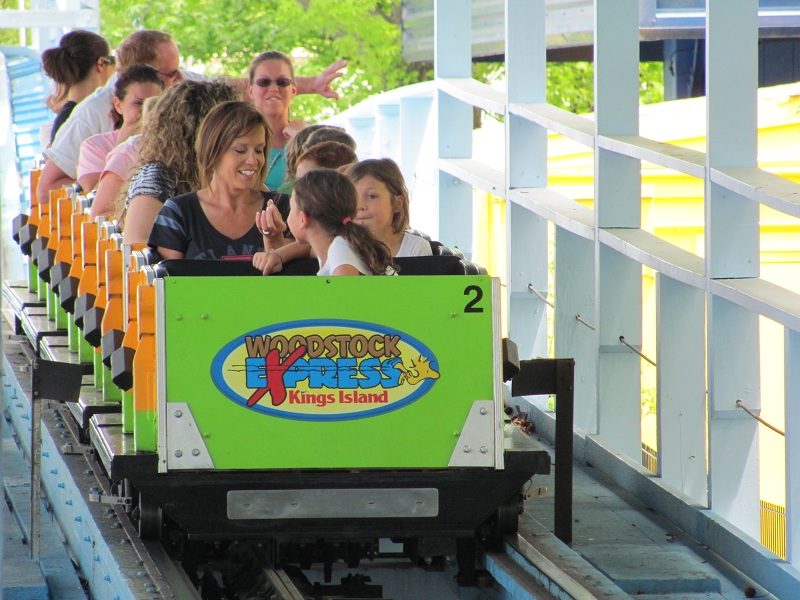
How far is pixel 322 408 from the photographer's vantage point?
400 centimetres

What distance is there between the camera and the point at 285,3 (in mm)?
24344

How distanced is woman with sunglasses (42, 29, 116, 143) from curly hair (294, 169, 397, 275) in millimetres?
4007

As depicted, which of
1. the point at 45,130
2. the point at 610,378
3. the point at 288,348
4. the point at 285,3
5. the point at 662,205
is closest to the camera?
the point at 288,348

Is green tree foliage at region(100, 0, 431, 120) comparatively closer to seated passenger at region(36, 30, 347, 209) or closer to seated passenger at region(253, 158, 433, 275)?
seated passenger at region(36, 30, 347, 209)

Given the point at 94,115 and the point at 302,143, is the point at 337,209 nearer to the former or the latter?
the point at 302,143

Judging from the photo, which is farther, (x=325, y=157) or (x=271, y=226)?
(x=325, y=157)

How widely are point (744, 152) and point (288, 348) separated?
1.75m

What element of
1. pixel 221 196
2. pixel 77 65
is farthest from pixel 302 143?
pixel 77 65

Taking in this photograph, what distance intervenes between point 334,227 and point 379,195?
0.62 m

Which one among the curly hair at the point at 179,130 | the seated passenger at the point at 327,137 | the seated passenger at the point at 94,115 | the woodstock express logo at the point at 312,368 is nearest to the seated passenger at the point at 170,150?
the curly hair at the point at 179,130

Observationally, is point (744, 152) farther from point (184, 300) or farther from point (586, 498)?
point (184, 300)

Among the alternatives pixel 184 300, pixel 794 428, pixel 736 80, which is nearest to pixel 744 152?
pixel 736 80

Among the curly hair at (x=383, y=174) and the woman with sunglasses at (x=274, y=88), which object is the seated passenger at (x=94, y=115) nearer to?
the woman with sunglasses at (x=274, y=88)

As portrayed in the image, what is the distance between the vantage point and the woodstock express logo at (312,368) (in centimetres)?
397
